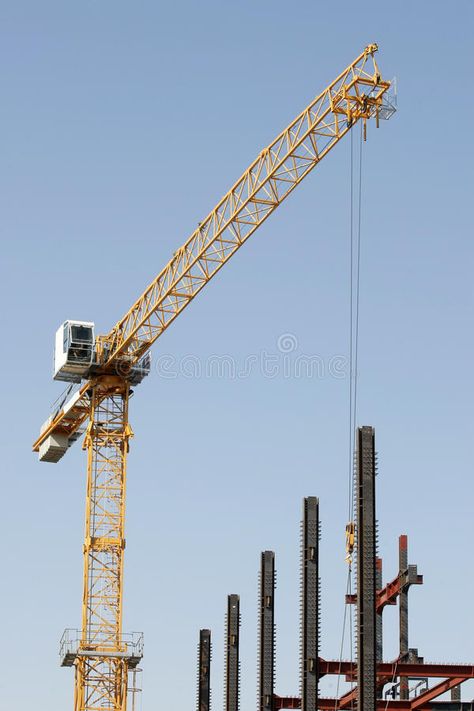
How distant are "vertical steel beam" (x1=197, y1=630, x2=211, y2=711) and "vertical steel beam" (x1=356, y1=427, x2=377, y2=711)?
30758mm

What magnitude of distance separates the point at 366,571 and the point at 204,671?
31.1 metres

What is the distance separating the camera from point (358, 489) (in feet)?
188

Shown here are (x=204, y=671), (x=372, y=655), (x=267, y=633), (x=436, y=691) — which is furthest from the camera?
(x=204, y=671)

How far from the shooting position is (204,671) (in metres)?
85.8

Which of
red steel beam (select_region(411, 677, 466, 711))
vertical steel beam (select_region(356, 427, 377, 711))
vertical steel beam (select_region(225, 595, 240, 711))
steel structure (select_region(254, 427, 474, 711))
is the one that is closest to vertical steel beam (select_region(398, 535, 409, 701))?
steel structure (select_region(254, 427, 474, 711))

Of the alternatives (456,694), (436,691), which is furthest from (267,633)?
Result: (456,694)

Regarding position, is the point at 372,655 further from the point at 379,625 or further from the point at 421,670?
the point at 379,625

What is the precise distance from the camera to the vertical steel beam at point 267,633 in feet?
234

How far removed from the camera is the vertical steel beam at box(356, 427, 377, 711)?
5578cm

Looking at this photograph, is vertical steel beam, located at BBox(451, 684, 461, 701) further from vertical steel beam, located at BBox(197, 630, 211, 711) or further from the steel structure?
vertical steel beam, located at BBox(197, 630, 211, 711)

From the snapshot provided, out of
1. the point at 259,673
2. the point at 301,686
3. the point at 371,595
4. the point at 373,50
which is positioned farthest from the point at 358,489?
the point at 373,50

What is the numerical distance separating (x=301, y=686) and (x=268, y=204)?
34.1 metres

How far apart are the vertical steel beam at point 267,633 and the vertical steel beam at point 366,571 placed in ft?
52.0

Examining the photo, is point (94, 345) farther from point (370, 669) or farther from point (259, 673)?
point (370, 669)
